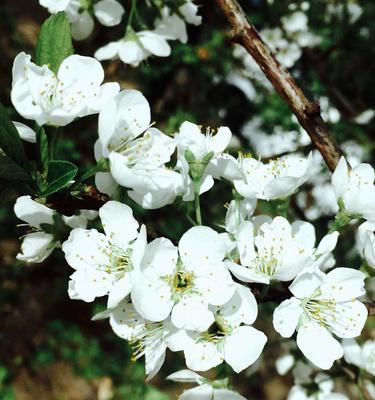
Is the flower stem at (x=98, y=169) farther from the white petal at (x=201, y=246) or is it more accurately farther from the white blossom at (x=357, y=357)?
the white blossom at (x=357, y=357)

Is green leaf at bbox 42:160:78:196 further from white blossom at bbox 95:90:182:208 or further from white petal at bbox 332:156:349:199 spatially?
white petal at bbox 332:156:349:199

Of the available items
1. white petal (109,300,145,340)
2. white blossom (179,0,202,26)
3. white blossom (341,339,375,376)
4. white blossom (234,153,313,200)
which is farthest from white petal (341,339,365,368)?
white blossom (179,0,202,26)

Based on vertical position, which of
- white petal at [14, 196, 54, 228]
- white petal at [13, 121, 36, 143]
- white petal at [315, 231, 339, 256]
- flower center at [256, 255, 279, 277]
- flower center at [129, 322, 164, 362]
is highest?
white petal at [315, 231, 339, 256]

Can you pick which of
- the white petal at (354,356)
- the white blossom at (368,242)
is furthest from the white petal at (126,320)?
the white petal at (354,356)

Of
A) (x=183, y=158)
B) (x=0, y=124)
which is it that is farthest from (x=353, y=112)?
(x=0, y=124)

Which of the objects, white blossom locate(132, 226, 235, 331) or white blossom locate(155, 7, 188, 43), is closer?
white blossom locate(132, 226, 235, 331)

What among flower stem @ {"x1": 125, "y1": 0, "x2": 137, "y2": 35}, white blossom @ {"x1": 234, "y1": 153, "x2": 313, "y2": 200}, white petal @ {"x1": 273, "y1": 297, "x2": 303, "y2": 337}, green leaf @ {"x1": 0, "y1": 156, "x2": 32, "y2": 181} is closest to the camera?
green leaf @ {"x1": 0, "y1": 156, "x2": 32, "y2": 181}

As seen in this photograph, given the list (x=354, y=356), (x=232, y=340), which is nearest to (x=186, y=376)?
(x=232, y=340)

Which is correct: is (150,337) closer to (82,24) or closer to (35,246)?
(35,246)

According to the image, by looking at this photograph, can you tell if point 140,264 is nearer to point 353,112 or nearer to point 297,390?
point 297,390
